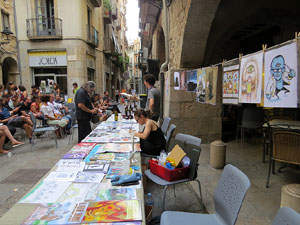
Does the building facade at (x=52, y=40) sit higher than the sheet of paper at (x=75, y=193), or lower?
higher

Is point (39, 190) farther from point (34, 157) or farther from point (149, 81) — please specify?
point (34, 157)

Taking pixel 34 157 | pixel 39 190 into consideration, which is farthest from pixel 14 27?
pixel 39 190

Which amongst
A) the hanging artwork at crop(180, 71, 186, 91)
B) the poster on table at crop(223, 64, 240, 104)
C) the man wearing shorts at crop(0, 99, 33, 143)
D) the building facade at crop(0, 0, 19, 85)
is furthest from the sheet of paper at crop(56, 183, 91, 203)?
the building facade at crop(0, 0, 19, 85)

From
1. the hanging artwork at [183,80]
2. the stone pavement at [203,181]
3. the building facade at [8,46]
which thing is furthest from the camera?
the building facade at [8,46]

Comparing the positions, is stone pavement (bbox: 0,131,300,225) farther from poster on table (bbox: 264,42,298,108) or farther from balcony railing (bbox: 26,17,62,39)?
balcony railing (bbox: 26,17,62,39)

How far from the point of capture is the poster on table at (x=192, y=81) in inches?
168

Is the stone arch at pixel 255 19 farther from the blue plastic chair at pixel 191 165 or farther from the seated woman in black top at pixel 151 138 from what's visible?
the blue plastic chair at pixel 191 165

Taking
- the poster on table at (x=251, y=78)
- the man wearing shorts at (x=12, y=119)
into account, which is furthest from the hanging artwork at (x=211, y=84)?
the man wearing shorts at (x=12, y=119)

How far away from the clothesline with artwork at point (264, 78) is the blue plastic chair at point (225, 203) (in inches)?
34.4

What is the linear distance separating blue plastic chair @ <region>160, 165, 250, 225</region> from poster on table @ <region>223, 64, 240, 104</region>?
5.15 ft

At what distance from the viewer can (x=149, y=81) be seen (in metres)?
4.33

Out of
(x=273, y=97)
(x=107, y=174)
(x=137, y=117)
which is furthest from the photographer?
(x=137, y=117)

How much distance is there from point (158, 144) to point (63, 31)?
455 inches

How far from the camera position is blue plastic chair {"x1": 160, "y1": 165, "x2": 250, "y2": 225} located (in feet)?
4.86
